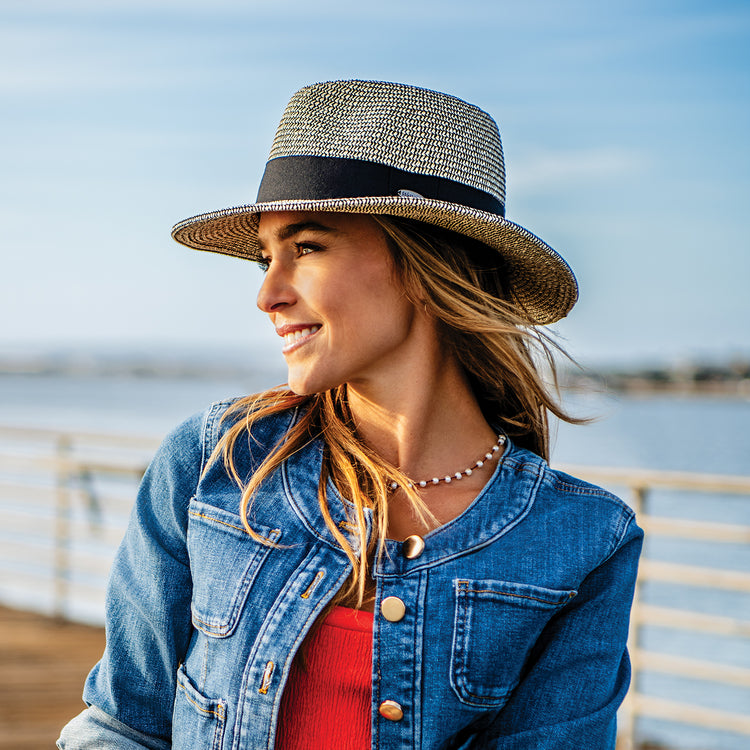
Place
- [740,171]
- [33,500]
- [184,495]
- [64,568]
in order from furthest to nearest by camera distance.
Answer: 1. [740,171]
2. [33,500]
3. [64,568]
4. [184,495]

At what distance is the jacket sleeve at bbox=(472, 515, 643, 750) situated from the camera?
116 cm

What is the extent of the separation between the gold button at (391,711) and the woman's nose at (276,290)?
55 centimetres

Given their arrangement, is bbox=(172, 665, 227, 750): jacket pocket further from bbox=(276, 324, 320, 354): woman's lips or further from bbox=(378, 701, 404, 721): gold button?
bbox=(276, 324, 320, 354): woman's lips

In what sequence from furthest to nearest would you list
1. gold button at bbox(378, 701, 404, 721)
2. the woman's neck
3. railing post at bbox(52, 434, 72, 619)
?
railing post at bbox(52, 434, 72, 619) < the woman's neck < gold button at bbox(378, 701, 404, 721)

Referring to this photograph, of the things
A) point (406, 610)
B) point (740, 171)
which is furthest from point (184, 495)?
point (740, 171)

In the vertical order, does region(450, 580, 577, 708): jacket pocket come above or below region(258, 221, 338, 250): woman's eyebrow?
below

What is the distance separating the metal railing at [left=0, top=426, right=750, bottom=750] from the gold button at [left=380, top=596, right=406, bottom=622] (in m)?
2.08

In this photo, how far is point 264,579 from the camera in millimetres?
1192

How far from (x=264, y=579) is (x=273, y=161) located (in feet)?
1.94

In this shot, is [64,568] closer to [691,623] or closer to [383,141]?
[691,623]

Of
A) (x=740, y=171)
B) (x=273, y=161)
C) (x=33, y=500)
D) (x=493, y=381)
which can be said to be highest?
(x=740, y=171)

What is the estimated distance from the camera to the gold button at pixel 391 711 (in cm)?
112

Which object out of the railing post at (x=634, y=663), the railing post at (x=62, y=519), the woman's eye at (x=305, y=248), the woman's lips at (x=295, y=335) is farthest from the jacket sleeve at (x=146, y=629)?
the railing post at (x=62, y=519)

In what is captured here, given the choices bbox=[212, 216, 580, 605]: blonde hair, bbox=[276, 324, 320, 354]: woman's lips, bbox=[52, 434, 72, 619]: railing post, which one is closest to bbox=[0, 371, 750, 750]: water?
bbox=[212, 216, 580, 605]: blonde hair
